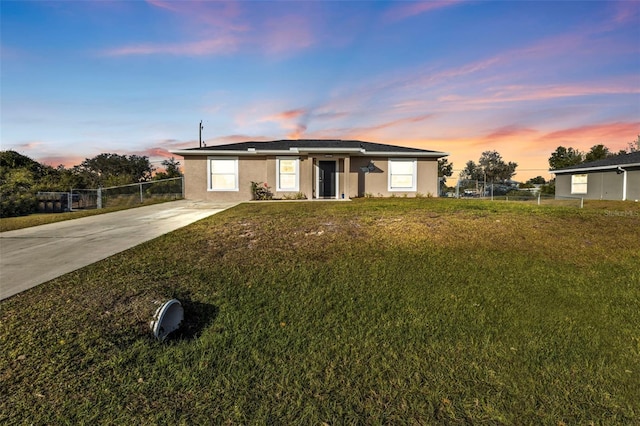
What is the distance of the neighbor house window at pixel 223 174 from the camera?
53.6ft

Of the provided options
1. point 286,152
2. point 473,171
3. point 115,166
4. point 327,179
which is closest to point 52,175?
point 115,166

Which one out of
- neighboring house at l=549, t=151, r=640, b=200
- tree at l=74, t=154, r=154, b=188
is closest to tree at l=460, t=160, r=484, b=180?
neighboring house at l=549, t=151, r=640, b=200

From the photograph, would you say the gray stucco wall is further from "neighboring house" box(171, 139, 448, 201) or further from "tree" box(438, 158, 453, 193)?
"tree" box(438, 158, 453, 193)

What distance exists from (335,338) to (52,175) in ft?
131

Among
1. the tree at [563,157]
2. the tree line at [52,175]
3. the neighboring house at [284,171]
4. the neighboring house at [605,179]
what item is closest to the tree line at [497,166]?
the tree at [563,157]

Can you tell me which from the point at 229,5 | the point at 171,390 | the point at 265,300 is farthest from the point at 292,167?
the point at 171,390

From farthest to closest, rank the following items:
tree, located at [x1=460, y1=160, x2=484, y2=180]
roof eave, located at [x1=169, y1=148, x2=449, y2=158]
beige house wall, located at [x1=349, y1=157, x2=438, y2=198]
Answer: tree, located at [x1=460, y1=160, x2=484, y2=180], beige house wall, located at [x1=349, y1=157, x2=438, y2=198], roof eave, located at [x1=169, y1=148, x2=449, y2=158]

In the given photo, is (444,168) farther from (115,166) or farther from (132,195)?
(115,166)

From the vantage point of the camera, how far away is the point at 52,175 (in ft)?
103

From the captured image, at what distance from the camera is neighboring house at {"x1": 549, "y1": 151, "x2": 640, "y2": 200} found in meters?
19.0

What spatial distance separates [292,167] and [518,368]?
47.6 ft

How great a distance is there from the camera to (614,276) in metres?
4.68

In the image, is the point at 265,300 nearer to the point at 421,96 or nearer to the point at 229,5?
the point at 229,5

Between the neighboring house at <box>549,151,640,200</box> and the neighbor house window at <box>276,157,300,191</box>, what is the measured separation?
20.6 meters
